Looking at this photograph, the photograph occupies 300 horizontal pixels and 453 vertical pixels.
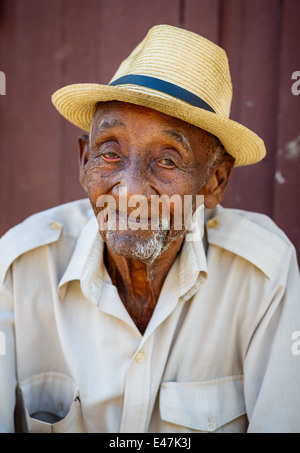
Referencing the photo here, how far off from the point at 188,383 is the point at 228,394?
0.19 m

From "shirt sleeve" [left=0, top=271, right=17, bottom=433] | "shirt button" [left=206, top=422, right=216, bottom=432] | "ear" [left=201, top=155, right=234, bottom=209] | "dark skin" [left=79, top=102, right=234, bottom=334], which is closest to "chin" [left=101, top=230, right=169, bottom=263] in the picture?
"dark skin" [left=79, top=102, right=234, bottom=334]

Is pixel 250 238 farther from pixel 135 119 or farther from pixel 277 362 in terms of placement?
pixel 135 119

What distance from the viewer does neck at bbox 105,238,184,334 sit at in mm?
2025

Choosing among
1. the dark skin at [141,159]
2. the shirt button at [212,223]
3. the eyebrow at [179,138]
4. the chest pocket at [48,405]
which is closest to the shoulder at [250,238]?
the shirt button at [212,223]

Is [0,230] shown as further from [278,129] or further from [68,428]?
[278,129]

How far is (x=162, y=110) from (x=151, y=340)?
2.94 ft

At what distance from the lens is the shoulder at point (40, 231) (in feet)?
6.33

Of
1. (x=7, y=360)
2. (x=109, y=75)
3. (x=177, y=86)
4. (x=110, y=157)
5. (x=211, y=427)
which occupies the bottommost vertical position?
(x=211, y=427)

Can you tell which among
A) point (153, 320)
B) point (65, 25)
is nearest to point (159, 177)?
point (153, 320)

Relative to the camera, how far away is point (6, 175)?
123 inches

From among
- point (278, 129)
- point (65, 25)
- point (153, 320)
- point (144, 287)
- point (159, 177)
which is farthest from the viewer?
point (65, 25)

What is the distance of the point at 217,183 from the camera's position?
6.79 ft

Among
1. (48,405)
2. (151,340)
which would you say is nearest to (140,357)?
(151,340)

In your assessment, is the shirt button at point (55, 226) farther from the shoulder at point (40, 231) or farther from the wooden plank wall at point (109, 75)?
the wooden plank wall at point (109, 75)
